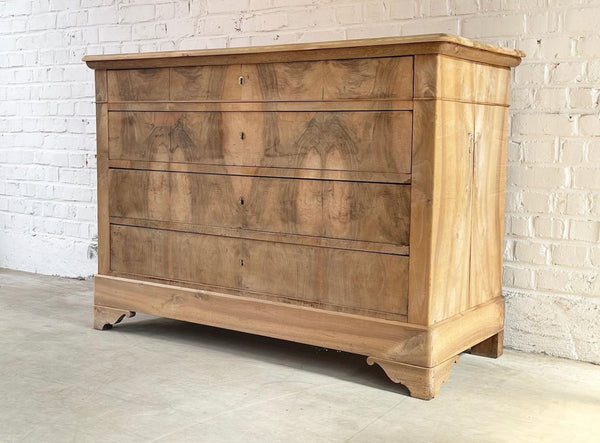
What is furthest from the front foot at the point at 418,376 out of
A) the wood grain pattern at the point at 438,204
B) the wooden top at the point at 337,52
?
the wooden top at the point at 337,52

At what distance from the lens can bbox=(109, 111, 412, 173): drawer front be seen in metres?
2.65

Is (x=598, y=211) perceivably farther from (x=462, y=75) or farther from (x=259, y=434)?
(x=259, y=434)

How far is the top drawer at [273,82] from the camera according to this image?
103 inches

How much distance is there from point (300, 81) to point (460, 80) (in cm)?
55

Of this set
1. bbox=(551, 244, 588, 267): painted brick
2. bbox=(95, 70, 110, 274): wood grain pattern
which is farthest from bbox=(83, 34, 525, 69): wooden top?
bbox=(551, 244, 588, 267): painted brick

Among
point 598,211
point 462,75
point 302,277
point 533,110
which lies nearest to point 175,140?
point 302,277

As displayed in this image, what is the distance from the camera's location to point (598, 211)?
2982mm

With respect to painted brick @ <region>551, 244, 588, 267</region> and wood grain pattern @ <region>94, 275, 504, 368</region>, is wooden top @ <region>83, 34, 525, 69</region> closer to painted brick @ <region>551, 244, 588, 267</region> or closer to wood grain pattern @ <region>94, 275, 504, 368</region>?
painted brick @ <region>551, 244, 588, 267</region>

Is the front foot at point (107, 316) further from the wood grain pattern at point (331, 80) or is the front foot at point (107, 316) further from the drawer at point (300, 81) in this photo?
the wood grain pattern at point (331, 80)

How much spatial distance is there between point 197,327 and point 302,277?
0.85 meters

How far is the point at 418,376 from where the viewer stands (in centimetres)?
262

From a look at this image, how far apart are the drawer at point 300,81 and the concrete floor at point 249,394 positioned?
3.23ft

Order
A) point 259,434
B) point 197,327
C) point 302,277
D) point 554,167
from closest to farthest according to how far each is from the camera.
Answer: point 259,434 → point 302,277 → point 554,167 → point 197,327

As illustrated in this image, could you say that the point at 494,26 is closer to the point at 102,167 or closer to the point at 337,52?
the point at 337,52
